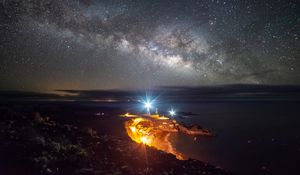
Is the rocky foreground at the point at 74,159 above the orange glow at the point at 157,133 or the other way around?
above

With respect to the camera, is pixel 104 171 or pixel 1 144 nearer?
pixel 104 171

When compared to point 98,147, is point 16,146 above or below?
above

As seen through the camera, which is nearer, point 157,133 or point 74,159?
point 74,159

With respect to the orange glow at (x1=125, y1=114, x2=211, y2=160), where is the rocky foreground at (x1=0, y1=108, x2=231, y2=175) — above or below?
above

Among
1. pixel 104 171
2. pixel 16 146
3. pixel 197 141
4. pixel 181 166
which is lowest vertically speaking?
pixel 197 141

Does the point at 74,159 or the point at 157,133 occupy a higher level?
the point at 74,159

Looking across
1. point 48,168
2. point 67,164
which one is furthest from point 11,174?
point 67,164

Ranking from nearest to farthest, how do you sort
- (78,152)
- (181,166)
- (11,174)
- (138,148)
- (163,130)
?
(11,174), (78,152), (181,166), (138,148), (163,130)

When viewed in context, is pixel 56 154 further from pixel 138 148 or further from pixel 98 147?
pixel 138 148

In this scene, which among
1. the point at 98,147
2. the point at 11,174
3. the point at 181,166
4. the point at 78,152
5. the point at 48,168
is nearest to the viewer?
the point at 11,174

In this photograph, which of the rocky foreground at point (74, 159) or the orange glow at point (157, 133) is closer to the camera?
the rocky foreground at point (74, 159)

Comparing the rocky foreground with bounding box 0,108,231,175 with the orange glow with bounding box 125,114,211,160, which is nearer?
the rocky foreground with bounding box 0,108,231,175
